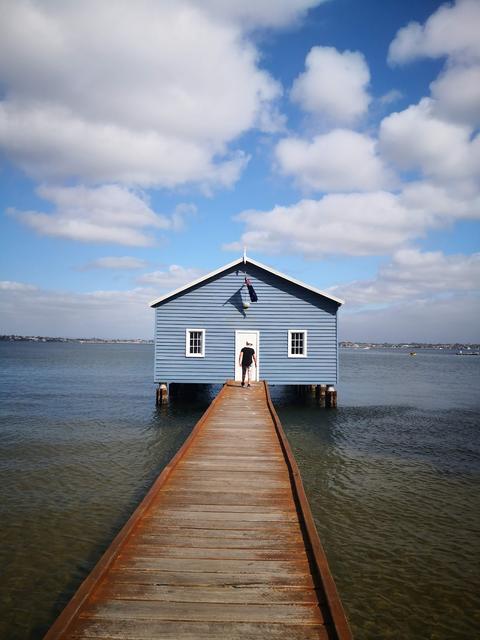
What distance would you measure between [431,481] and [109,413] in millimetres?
16534

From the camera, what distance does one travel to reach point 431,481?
1155cm

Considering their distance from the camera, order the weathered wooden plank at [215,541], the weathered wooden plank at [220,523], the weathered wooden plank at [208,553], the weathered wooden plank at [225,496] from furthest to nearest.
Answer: the weathered wooden plank at [225,496], the weathered wooden plank at [220,523], the weathered wooden plank at [215,541], the weathered wooden plank at [208,553]

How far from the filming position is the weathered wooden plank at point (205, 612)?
3840 mm

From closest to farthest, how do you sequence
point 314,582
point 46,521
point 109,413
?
point 314,582, point 46,521, point 109,413

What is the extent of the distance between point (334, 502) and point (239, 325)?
40.0 ft

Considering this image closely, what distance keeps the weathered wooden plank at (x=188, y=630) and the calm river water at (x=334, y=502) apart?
221 centimetres

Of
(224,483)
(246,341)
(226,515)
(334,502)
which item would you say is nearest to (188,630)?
(226,515)

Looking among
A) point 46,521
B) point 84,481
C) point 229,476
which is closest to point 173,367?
point 84,481

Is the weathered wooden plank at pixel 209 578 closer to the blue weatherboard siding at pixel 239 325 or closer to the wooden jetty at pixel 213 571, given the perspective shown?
the wooden jetty at pixel 213 571

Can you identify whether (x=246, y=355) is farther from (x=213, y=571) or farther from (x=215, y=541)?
(x=213, y=571)

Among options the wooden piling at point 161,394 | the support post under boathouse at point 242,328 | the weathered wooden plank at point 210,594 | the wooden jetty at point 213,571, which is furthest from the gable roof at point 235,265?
the weathered wooden plank at point 210,594

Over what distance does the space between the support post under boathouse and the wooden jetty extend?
43.7ft

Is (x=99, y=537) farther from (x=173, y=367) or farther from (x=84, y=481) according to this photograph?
(x=173, y=367)

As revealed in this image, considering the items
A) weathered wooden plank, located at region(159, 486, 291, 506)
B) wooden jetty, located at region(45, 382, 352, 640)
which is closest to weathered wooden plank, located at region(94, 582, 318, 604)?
wooden jetty, located at region(45, 382, 352, 640)
